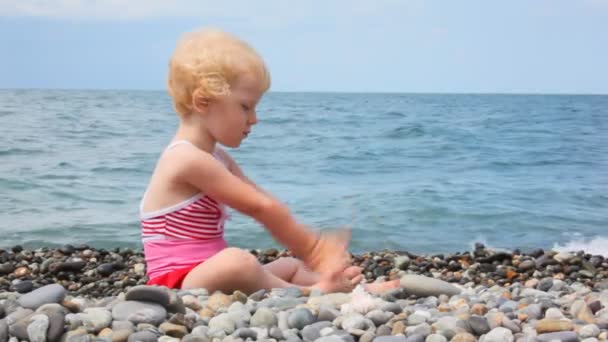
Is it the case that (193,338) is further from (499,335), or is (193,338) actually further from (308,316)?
(499,335)

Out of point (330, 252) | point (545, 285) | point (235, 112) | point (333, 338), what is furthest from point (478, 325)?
point (545, 285)

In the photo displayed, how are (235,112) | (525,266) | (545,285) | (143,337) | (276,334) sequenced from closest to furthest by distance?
(143,337) < (276,334) < (235,112) < (545,285) < (525,266)

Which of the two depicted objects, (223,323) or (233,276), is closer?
(223,323)

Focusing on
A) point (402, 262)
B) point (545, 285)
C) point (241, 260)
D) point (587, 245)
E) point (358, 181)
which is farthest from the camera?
point (358, 181)

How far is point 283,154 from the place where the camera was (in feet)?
46.2

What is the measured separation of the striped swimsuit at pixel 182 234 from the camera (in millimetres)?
3945

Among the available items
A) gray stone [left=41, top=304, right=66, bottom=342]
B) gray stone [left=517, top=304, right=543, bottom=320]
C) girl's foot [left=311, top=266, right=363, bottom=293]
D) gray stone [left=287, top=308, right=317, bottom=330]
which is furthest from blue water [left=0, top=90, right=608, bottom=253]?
gray stone [left=41, top=304, right=66, bottom=342]

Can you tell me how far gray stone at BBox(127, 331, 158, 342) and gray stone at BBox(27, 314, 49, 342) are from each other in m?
0.31

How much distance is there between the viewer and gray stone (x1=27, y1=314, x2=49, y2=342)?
2.86 meters

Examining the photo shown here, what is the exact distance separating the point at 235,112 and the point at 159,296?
1.09m

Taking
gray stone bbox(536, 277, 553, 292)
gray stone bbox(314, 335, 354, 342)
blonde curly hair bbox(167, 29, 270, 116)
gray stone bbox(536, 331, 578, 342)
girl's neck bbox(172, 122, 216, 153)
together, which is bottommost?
gray stone bbox(536, 277, 553, 292)

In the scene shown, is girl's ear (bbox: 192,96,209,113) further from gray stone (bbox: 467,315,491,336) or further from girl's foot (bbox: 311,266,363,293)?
gray stone (bbox: 467,315,491,336)

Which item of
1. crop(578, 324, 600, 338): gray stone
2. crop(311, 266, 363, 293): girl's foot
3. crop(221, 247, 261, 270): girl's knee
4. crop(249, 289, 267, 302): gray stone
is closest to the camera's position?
crop(578, 324, 600, 338): gray stone

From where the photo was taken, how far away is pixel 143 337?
9.21ft
